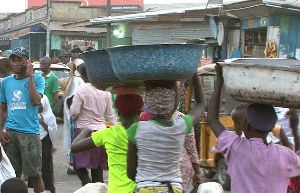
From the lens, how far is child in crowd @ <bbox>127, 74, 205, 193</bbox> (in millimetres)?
4012

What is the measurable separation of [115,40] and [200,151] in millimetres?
15689

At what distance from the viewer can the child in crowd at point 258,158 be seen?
3.70 m

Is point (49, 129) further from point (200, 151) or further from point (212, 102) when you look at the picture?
point (212, 102)

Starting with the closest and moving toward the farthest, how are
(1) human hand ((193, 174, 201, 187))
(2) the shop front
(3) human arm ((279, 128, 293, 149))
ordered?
(3) human arm ((279, 128, 293, 149)), (1) human hand ((193, 174, 201, 187)), (2) the shop front

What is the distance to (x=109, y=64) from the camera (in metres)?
4.17

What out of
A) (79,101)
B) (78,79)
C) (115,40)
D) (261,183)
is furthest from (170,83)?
(115,40)

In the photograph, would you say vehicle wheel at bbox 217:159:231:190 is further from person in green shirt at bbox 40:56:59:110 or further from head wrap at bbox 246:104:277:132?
head wrap at bbox 246:104:277:132

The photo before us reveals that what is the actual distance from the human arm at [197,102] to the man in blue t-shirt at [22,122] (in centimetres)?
262

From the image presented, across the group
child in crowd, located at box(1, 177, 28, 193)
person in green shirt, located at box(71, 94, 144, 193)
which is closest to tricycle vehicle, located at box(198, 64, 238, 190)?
person in green shirt, located at box(71, 94, 144, 193)

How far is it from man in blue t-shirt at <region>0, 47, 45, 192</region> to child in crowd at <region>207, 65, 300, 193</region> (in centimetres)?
341

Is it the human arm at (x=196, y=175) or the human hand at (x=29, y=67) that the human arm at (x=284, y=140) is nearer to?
the human arm at (x=196, y=175)

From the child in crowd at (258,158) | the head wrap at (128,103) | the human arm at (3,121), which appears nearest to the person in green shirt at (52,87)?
the human arm at (3,121)

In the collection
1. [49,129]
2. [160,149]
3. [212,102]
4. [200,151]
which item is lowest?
[200,151]

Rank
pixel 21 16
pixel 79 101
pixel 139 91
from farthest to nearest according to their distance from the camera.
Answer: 1. pixel 21 16
2. pixel 79 101
3. pixel 139 91
